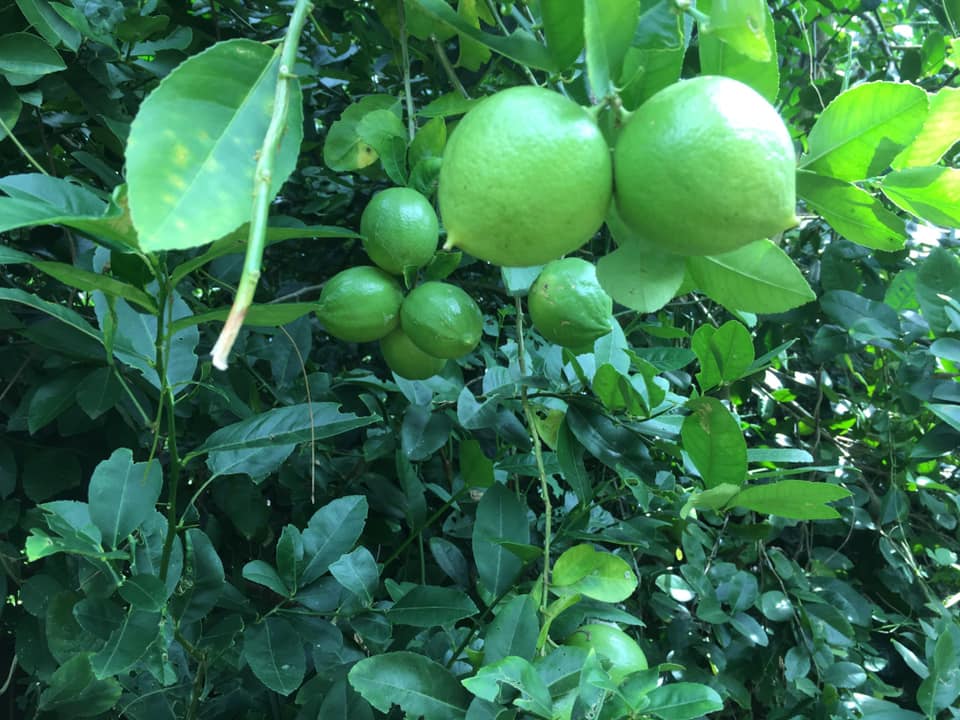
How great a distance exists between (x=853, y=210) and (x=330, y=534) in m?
0.76

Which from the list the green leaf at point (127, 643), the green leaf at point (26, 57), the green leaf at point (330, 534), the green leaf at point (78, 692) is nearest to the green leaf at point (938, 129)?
the green leaf at point (330, 534)

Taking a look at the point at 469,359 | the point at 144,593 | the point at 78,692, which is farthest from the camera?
the point at 469,359

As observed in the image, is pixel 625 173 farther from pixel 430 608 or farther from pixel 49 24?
pixel 49 24

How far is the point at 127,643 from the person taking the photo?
818 millimetres

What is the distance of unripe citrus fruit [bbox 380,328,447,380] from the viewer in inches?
36.6

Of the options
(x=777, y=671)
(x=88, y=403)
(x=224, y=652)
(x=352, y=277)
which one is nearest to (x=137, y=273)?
(x=352, y=277)

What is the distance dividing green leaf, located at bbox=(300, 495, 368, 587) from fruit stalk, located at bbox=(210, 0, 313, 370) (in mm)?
650

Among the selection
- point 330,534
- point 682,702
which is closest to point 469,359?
point 330,534

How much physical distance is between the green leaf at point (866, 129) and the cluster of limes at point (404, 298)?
384 mm

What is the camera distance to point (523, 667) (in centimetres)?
69

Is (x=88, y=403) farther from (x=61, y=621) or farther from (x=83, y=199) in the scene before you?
(x=83, y=199)

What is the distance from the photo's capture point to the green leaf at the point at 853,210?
621 mm

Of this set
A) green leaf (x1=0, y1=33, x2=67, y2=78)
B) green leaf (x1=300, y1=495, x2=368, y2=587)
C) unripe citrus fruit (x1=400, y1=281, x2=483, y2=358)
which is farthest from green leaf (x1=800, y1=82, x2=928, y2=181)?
green leaf (x1=0, y1=33, x2=67, y2=78)

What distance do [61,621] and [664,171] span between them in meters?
0.97
